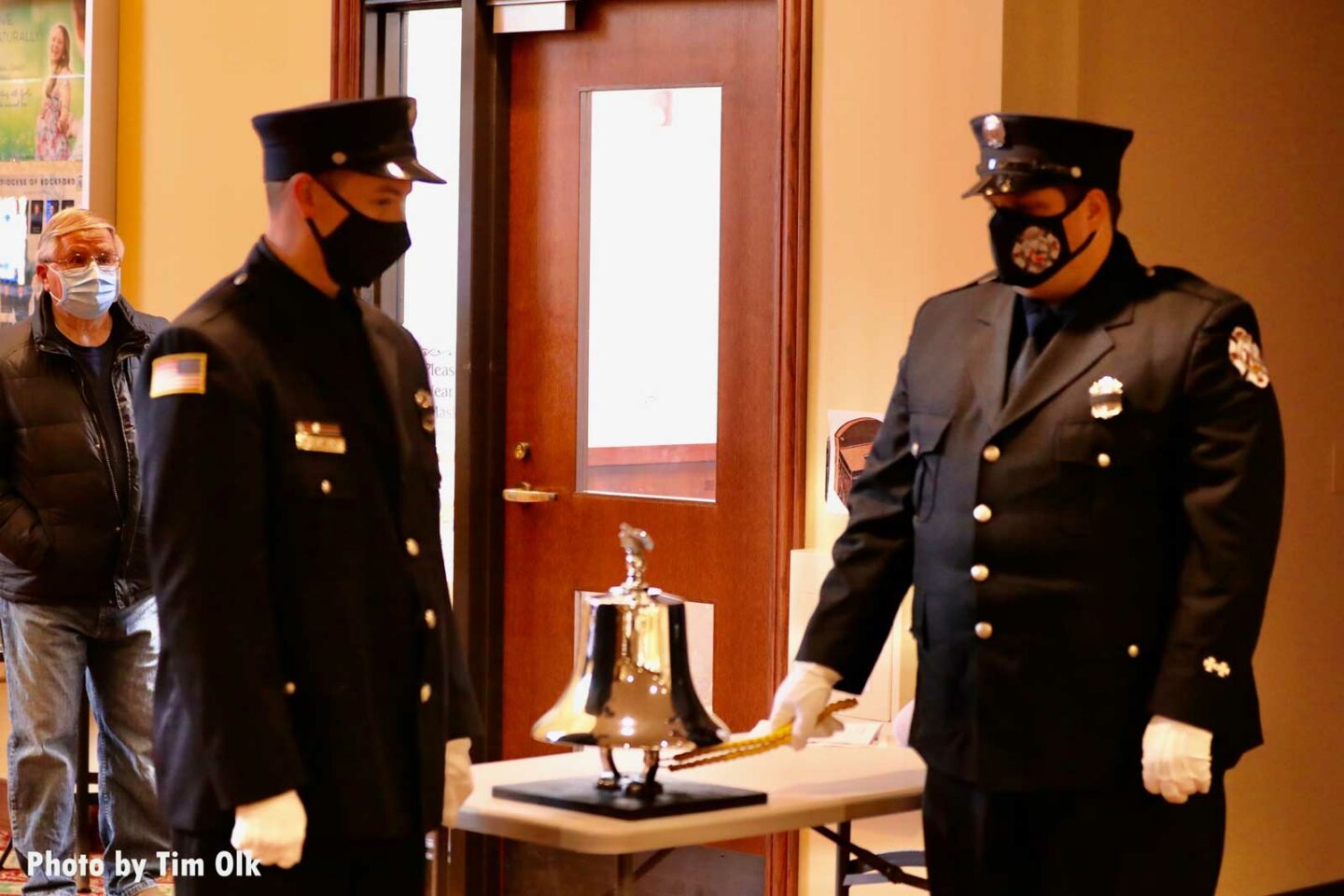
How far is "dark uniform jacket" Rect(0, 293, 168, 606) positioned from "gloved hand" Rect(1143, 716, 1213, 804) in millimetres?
2543

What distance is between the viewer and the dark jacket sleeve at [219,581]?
84.0 inches

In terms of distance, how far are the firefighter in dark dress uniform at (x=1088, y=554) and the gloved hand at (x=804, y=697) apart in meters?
0.19

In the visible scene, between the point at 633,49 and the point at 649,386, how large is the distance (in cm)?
86

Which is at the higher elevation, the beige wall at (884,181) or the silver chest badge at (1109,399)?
the beige wall at (884,181)

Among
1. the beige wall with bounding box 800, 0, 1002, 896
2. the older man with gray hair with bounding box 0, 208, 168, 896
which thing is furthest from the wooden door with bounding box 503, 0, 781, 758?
the older man with gray hair with bounding box 0, 208, 168, 896

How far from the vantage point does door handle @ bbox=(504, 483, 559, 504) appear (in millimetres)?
4641

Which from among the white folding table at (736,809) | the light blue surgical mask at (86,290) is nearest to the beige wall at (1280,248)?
the white folding table at (736,809)

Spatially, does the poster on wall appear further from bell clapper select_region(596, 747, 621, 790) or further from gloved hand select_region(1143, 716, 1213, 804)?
gloved hand select_region(1143, 716, 1213, 804)

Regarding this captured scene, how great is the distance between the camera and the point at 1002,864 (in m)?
→ 2.54

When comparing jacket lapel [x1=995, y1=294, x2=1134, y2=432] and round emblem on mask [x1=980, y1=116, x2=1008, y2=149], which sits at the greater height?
round emblem on mask [x1=980, y1=116, x2=1008, y2=149]

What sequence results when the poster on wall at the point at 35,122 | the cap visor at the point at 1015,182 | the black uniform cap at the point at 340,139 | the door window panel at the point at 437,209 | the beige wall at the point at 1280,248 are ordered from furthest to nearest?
the poster on wall at the point at 35,122
the door window panel at the point at 437,209
the beige wall at the point at 1280,248
the cap visor at the point at 1015,182
the black uniform cap at the point at 340,139

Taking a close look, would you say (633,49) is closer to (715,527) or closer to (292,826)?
(715,527)

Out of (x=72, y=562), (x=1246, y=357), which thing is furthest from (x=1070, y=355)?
(x=72, y=562)

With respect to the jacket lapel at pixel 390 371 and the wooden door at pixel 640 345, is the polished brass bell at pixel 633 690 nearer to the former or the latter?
the jacket lapel at pixel 390 371
